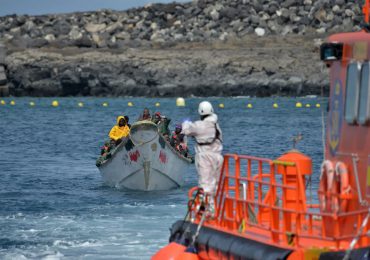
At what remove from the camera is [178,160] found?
97.3 feet

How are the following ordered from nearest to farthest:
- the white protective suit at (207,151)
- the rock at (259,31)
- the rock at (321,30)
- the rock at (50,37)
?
the white protective suit at (207,151) → the rock at (321,30) → the rock at (259,31) → the rock at (50,37)

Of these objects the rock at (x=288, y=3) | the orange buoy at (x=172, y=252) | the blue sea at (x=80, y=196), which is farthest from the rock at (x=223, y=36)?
the orange buoy at (x=172, y=252)

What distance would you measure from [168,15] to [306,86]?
41.5 meters

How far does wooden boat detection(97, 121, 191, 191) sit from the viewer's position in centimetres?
2891

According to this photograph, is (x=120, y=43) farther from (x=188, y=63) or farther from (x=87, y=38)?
(x=188, y=63)

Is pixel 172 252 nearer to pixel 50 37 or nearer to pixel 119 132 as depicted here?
pixel 119 132

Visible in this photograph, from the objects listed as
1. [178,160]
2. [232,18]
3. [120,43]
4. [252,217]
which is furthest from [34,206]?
[232,18]

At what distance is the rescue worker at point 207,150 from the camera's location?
48.5 ft

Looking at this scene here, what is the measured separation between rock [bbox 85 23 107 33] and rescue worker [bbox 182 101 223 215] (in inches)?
5617

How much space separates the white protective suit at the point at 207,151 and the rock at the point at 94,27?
143m

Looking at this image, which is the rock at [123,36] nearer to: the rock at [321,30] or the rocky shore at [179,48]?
the rocky shore at [179,48]

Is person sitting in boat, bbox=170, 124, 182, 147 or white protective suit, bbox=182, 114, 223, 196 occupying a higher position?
white protective suit, bbox=182, 114, 223, 196

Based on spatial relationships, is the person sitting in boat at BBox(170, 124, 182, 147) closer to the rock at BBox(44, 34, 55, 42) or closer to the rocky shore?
the rocky shore

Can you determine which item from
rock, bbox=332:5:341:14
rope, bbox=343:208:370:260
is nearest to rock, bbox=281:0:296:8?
rock, bbox=332:5:341:14
